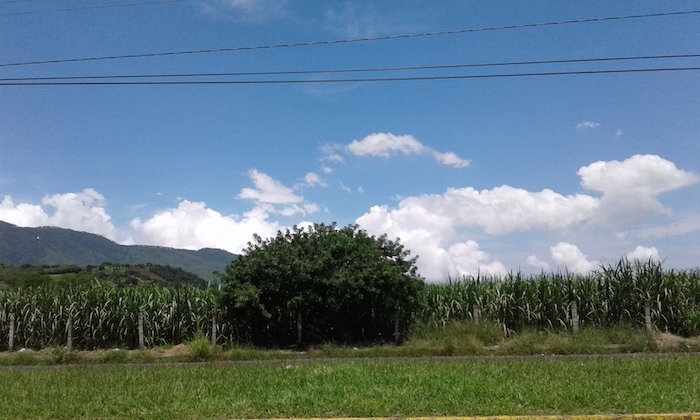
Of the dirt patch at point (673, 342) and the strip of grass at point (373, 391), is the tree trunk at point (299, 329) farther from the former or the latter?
the dirt patch at point (673, 342)

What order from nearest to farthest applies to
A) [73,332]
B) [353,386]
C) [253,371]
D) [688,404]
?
[688,404]
[353,386]
[253,371]
[73,332]

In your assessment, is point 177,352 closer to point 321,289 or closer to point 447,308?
point 321,289

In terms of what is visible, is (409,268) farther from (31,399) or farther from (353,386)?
(31,399)

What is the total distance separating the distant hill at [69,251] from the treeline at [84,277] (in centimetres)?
2643

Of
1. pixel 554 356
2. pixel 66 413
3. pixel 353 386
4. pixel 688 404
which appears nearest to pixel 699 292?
pixel 554 356

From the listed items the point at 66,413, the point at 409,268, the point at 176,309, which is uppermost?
the point at 409,268

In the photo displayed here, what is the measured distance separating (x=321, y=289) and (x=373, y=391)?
884 cm

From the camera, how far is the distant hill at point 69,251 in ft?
375

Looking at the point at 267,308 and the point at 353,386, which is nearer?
the point at 353,386

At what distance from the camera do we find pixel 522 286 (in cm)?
1944

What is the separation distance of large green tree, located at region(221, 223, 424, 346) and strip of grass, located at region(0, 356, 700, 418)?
→ 5820 millimetres

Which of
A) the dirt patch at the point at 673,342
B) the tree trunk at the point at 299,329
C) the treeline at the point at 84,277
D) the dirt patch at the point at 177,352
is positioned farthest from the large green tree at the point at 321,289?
the dirt patch at the point at 673,342

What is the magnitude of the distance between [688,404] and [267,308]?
1276 cm

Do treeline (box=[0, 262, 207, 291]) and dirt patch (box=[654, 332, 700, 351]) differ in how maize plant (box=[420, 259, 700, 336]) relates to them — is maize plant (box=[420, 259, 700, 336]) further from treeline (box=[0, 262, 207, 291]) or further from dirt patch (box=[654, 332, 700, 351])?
treeline (box=[0, 262, 207, 291])
